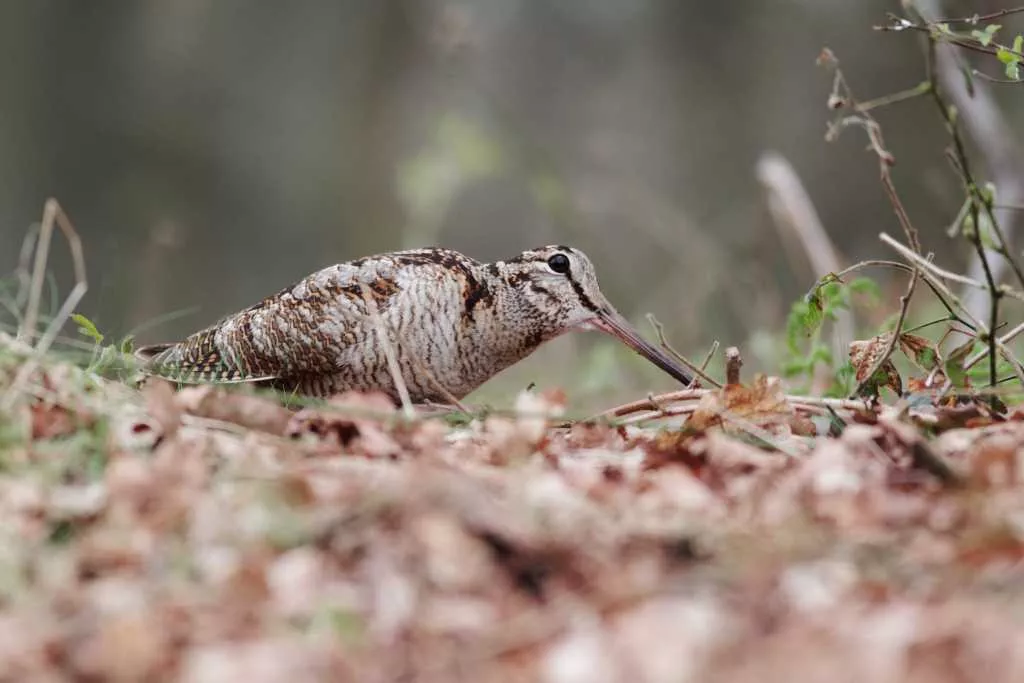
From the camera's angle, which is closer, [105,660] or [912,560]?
[105,660]

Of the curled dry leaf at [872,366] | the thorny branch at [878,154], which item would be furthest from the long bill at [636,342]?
the thorny branch at [878,154]

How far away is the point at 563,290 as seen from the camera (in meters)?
4.29

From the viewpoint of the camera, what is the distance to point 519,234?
438 inches

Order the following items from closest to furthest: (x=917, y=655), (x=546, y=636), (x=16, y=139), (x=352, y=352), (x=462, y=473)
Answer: (x=917, y=655) < (x=546, y=636) < (x=462, y=473) < (x=352, y=352) < (x=16, y=139)

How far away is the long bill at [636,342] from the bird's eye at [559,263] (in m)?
0.21

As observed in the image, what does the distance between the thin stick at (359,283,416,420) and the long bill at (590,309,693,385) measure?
2.53ft

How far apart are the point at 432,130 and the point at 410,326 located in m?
5.85

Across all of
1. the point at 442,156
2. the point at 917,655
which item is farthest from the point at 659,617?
the point at 442,156

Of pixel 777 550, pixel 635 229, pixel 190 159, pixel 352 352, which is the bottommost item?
pixel 777 550

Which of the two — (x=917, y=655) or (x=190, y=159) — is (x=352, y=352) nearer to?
(x=917, y=655)

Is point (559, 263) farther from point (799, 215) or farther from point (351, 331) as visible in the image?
point (799, 215)

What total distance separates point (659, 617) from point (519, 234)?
9396 millimetres

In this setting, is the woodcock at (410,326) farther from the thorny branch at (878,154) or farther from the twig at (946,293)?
the twig at (946,293)

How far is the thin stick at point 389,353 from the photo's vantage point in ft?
10.8
